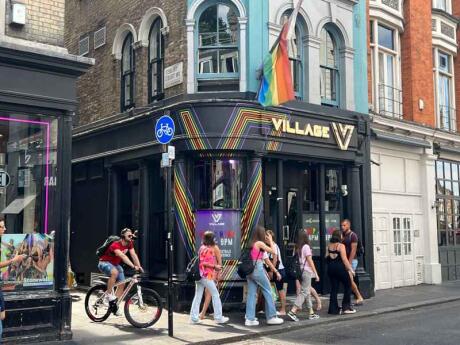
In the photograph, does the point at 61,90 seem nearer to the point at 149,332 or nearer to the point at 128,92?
the point at 149,332

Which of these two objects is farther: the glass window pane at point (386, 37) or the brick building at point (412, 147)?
the glass window pane at point (386, 37)

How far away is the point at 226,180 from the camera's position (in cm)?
1227

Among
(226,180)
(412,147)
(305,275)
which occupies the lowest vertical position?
(305,275)

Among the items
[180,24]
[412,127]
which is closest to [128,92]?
[180,24]

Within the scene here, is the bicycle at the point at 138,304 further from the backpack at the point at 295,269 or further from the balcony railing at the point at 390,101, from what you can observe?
the balcony railing at the point at 390,101

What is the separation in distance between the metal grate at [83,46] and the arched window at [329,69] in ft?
22.7

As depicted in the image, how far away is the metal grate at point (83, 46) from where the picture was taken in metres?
16.8

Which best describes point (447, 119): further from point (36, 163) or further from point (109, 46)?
point (36, 163)

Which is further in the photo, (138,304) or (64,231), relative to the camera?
(138,304)

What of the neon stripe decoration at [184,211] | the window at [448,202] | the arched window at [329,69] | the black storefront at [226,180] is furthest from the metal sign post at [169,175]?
the window at [448,202]

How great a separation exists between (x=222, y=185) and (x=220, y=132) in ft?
3.88

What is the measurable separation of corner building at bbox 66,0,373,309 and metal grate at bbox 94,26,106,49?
86 mm

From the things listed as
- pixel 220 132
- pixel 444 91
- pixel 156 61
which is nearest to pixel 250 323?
pixel 220 132

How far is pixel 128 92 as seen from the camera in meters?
15.0
